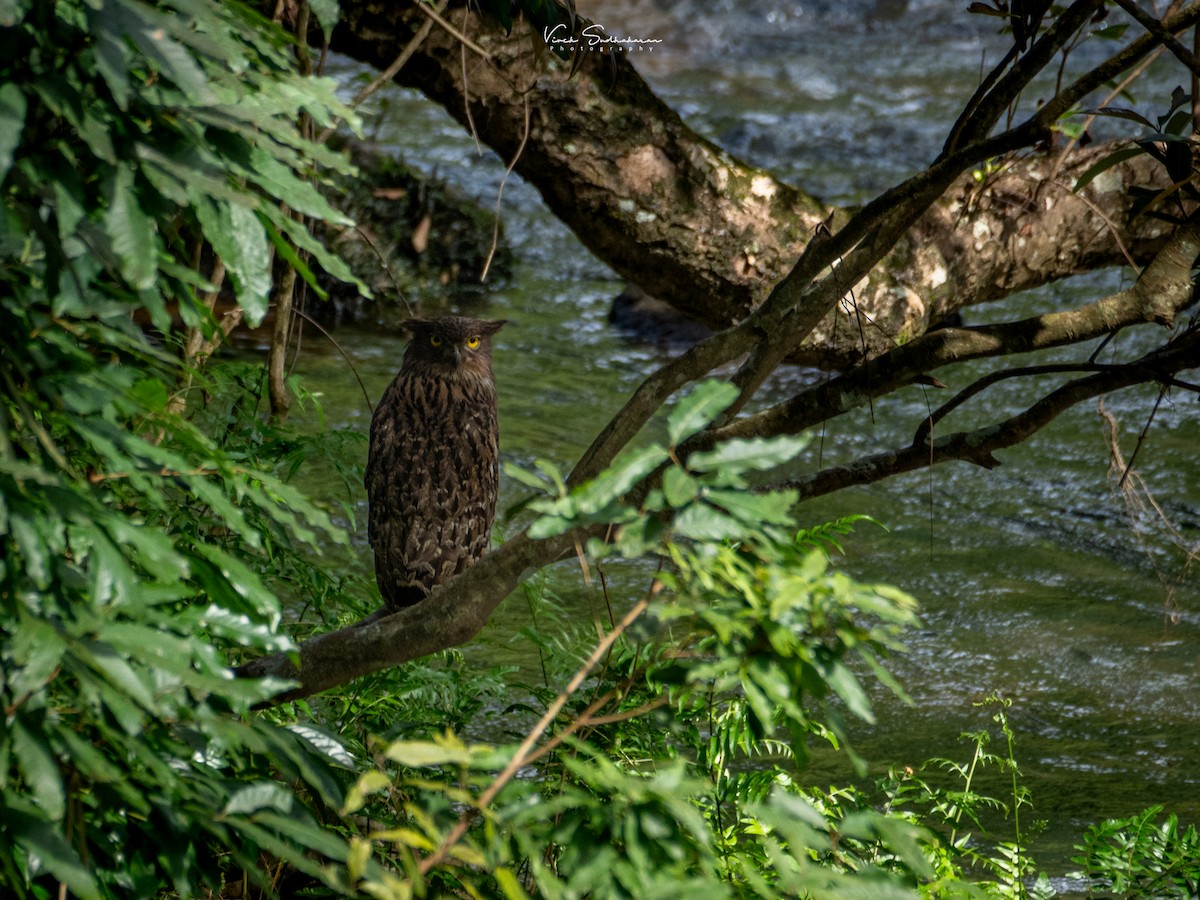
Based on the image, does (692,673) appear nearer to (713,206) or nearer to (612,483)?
(612,483)

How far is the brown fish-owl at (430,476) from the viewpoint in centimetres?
346

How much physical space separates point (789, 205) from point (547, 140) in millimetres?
868

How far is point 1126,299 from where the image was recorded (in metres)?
2.13

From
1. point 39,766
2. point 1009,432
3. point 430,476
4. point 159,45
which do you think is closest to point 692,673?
point 39,766

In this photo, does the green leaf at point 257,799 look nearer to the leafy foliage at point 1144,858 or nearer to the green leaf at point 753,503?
the green leaf at point 753,503

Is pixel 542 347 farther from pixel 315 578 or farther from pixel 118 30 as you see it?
pixel 118 30

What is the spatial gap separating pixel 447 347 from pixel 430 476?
19.6 inches

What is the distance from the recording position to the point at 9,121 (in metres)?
1.07

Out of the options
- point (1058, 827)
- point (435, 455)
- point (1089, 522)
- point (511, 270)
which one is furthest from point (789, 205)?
point (511, 270)

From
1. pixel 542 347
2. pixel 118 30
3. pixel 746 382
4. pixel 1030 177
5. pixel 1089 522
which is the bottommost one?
pixel 542 347

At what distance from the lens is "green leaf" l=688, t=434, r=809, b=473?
3.96 ft

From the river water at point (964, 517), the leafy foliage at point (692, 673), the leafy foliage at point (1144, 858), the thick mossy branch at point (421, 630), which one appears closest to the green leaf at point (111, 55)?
the leafy foliage at point (692, 673)

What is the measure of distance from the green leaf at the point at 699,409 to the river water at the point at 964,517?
36 cm

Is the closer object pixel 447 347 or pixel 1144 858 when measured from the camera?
pixel 1144 858
